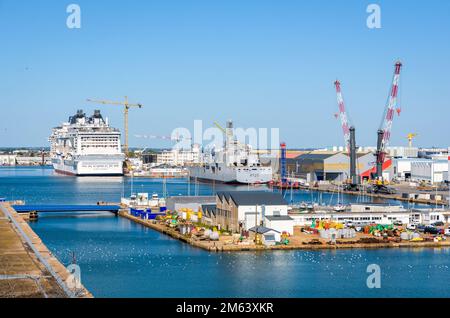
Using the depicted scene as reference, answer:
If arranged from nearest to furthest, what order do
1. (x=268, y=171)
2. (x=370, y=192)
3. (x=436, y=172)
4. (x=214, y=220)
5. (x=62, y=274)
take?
(x=62, y=274) < (x=214, y=220) < (x=370, y=192) < (x=436, y=172) < (x=268, y=171)

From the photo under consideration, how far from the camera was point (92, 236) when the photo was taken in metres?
13.8

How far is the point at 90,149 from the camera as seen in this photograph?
4131 cm

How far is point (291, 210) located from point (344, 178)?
688 inches

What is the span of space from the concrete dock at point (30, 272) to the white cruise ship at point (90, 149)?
91.1ft

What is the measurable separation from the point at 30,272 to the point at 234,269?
9.56ft

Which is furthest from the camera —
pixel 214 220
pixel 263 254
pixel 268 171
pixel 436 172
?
pixel 268 171

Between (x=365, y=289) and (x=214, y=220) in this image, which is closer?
(x=365, y=289)

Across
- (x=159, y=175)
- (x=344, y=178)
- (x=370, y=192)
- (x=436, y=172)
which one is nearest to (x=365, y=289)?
(x=370, y=192)

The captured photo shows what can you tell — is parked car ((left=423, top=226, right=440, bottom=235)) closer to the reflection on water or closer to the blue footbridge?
the reflection on water

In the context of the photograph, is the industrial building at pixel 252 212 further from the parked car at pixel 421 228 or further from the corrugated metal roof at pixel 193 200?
the corrugated metal roof at pixel 193 200

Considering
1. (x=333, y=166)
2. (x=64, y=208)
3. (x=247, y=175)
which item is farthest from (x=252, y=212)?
(x=333, y=166)

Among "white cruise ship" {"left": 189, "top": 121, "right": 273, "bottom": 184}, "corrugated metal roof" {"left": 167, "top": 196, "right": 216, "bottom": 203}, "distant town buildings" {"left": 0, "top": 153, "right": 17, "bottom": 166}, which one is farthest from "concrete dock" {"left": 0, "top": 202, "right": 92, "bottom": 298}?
"distant town buildings" {"left": 0, "top": 153, "right": 17, "bottom": 166}

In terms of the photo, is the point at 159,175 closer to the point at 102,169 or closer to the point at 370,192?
the point at 102,169

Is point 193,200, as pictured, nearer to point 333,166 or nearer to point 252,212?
point 252,212
